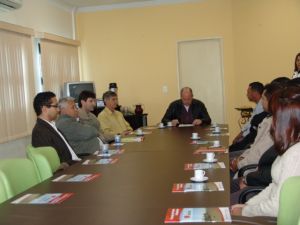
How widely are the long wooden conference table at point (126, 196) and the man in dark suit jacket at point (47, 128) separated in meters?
0.74

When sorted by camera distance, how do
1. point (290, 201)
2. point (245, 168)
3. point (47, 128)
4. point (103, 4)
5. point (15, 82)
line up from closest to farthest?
point (290, 201) → point (245, 168) → point (47, 128) → point (15, 82) → point (103, 4)

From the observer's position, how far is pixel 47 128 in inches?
142

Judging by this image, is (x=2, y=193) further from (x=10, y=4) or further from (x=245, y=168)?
(x=10, y=4)

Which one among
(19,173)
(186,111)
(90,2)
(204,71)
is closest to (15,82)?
(186,111)

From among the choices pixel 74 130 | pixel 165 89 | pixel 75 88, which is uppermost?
pixel 75 88

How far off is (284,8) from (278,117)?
5.41 m

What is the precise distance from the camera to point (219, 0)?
729cm

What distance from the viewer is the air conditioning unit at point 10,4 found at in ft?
16.6

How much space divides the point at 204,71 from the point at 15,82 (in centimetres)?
355

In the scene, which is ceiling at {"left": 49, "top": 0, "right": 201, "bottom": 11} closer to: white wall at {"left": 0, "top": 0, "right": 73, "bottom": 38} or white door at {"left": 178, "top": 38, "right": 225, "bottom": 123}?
white wall at {"left": 0, "top": 0, "right": 73, "bottom": 38}

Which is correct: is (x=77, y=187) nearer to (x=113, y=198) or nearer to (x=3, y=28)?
(x=113, y=198)

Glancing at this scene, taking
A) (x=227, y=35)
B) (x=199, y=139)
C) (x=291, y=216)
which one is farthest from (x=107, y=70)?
(x=291, y=216)

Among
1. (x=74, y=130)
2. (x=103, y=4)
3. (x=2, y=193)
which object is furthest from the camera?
(x=103, y=4)

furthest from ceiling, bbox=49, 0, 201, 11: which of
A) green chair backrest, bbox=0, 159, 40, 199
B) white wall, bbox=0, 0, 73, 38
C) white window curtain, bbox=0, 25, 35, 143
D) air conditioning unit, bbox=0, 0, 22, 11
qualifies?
green chair backrest, bbox=0, 159, 40, 199
